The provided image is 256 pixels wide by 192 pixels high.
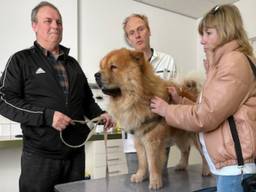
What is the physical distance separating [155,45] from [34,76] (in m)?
3.24

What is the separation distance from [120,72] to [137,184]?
0.60m

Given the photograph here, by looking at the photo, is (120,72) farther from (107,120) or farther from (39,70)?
(39,70)

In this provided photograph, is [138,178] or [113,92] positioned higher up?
[113,92]

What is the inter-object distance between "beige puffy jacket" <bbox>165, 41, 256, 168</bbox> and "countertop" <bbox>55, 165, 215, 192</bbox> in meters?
0.49

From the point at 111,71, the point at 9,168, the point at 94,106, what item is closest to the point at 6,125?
the point at 9,168

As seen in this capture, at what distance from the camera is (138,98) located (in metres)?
1.41

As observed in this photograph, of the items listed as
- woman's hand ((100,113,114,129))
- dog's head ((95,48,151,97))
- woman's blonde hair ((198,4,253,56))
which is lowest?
woman's hand ((100,113,114,129))

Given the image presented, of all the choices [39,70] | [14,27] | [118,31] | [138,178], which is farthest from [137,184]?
[118,31]

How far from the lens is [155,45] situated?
456 centimetres

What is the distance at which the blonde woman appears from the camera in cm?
99

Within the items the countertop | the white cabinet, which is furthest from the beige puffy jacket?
the white cabinet

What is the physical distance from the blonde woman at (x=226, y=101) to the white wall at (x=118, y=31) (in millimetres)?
2819

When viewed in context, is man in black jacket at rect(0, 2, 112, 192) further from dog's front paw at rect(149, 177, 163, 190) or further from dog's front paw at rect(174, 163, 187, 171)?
dog's front paw at rect(174, 163, 187, 171)

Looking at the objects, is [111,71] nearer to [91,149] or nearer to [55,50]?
[55,50]
